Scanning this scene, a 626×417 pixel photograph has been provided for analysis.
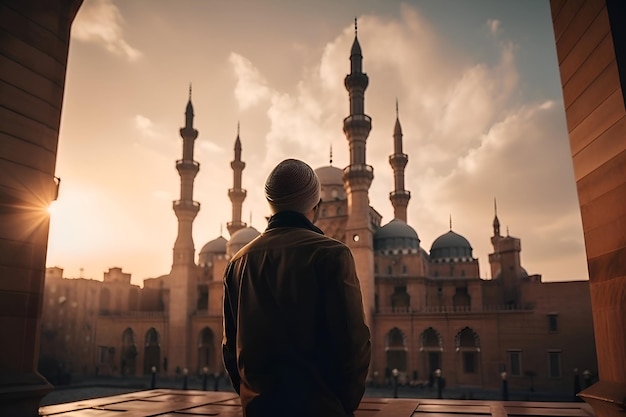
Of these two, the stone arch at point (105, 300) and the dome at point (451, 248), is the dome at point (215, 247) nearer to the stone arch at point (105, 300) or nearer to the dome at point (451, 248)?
the stone arch at point (105, 300)

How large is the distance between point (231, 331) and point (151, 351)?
38.8m

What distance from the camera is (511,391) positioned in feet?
84.9

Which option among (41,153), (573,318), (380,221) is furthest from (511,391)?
(41,153)

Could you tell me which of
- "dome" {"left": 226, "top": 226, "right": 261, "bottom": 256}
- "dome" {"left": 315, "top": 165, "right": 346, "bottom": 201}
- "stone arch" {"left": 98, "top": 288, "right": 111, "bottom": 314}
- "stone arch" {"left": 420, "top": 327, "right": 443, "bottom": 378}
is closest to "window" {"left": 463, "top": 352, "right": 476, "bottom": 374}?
"stone arch" {"left": 420, "top": 327, "right": 443, "bottom": 378}

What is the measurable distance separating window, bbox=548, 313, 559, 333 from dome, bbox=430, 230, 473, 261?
34.1 feet

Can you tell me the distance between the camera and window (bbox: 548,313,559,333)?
2645cm

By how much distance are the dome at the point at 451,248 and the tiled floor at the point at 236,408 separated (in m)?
33.4

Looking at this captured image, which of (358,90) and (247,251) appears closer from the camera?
(247,251)

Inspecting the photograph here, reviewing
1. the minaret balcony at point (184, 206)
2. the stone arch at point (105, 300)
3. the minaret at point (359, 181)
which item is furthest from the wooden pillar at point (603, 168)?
the stone arch at point (105, 300)

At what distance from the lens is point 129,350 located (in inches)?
1499

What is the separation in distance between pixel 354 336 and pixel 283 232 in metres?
0.60

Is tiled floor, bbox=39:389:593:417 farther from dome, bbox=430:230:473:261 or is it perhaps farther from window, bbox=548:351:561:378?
dome, bbox=430:230:473:261

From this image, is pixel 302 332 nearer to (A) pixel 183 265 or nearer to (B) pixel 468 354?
(B) pixel 468 354

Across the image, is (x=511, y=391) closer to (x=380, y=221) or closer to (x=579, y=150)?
(x=380, y=221)
